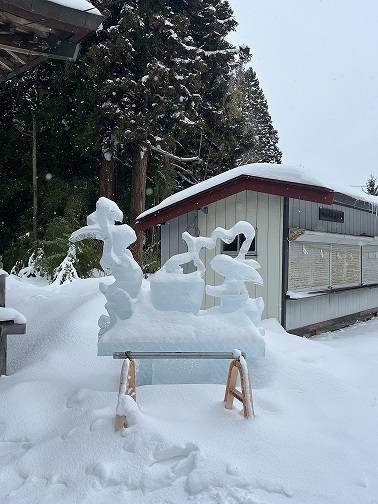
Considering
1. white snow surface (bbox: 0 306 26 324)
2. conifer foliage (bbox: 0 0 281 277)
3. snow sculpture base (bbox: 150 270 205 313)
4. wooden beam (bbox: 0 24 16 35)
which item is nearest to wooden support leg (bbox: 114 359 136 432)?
snow sculpture base (bbox: 150 270 205 313)

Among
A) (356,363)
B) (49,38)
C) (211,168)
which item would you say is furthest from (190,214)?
(211,168)

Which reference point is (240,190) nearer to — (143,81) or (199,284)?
(199,284)

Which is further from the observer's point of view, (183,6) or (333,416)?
(183,6)

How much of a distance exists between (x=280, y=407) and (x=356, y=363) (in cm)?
271

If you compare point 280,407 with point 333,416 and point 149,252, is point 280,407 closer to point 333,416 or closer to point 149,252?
point 333,416

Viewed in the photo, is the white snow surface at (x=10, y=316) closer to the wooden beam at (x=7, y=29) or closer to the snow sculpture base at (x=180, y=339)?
the snow sculpture base at (x=180, y=339)

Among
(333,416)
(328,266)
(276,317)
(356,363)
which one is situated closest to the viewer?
(333,416)

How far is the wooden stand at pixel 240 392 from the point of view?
4.00 metres

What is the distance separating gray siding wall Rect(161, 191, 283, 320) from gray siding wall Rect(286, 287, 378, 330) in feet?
1.29

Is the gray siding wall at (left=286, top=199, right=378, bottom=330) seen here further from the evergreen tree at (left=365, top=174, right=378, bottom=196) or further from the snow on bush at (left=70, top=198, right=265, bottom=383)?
the evergreen tree at (left=365, top=174, right=378, bottom=196)

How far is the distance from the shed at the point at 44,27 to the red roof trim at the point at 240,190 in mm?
4212

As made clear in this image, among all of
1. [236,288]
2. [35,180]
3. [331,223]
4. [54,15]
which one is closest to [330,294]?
[331,223]

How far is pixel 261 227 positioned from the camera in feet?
28.6

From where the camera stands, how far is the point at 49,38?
15.6ft
